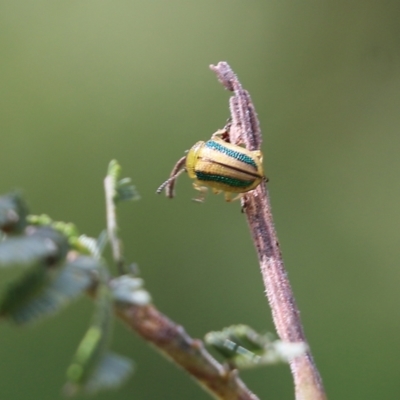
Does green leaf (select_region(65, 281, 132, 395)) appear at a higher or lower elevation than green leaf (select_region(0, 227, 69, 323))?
lower

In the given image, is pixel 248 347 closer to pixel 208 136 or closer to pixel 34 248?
pixel 34 248

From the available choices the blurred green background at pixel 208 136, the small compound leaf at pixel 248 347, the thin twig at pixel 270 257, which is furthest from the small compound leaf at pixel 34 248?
the blurred green background at pixel 208 136

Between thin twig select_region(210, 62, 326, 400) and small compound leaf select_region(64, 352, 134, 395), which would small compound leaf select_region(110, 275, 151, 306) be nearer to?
small compound leaf select_region(64, 352, 134, 395)

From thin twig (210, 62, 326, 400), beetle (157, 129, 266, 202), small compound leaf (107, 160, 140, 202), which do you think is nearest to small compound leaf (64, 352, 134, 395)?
small compound leaf (107, 160, 140, 202)

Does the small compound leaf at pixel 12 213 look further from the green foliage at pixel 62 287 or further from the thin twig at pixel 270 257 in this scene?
the thin twig at pixel 270 257

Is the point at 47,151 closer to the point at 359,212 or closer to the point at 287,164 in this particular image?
the point at 287,164

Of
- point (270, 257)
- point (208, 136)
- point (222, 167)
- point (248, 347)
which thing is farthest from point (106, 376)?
point (208, 136)

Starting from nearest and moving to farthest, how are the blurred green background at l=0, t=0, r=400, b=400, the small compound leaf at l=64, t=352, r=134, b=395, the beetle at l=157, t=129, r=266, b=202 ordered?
the small compound leaf at l=64, t=352, r=134, b=395, the beetle at l=157, t=129, r=266, b=202, the blurred green background at l=0, t=0, r=400, b=400

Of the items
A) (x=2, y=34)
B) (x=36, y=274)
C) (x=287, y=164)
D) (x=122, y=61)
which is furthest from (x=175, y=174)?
(x=2, y=34)
